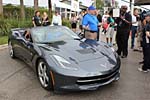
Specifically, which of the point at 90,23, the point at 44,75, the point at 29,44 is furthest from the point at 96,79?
the point at 90,23

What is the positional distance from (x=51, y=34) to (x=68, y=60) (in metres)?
1.59

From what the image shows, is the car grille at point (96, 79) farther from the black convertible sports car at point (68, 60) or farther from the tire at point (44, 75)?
the tire at point (44, 75)

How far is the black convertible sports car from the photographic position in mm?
4340

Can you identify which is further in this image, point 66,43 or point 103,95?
point 66,43

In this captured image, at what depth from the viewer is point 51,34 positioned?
6027mm

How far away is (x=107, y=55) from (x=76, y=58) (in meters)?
0.73

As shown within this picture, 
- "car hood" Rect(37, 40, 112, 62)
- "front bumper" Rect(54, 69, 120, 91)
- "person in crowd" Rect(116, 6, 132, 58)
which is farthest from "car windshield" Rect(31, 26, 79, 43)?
"person in crowd" Rect(116, 6, 132, 58)

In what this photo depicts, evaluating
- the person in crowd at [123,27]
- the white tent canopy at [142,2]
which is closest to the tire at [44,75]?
the person in crowd at [123,27]

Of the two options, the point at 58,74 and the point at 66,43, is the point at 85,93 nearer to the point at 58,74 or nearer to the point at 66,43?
the point at 58,74

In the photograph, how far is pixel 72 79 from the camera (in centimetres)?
429

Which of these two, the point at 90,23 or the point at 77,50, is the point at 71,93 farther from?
the point at 90,23

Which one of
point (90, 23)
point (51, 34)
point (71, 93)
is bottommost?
point (71, 93)

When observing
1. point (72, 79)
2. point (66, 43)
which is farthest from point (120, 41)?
point (72, 79)

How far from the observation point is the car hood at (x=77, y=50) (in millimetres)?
4809
